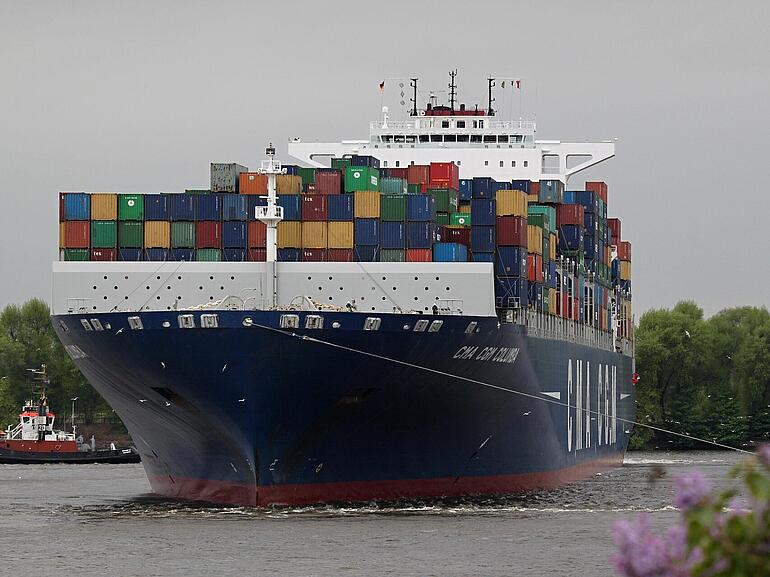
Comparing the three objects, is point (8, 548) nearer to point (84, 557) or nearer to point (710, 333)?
point (84, 557)

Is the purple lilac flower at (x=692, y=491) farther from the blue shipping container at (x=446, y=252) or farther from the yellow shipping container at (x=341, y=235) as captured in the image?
the blue shipping container at (x=446, y=252)

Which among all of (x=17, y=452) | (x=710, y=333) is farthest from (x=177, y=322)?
(x=710, y=333)

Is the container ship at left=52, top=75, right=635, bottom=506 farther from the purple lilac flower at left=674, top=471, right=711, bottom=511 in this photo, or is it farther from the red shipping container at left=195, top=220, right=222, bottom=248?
the purple lilac flower at left=674, top=471, right=711, bottom=511

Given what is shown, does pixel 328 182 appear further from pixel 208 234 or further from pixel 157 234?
pixel 157 234

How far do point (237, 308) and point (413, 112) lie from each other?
2795 centimetres

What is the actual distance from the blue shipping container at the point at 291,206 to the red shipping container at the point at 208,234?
5.46ft

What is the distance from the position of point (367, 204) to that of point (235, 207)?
3249mm

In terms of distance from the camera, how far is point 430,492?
36156 millimetres

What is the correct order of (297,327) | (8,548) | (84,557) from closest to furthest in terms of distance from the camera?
(84,557), (8,548), (297,327)

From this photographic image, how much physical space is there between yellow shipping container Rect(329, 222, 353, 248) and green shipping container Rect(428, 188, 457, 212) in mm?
4656

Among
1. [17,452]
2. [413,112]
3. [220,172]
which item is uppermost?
[413,112]

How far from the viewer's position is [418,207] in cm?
3653

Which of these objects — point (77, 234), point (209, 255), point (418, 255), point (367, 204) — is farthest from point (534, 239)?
point (77, 234)

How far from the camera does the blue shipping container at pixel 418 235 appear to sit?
36438 mm
